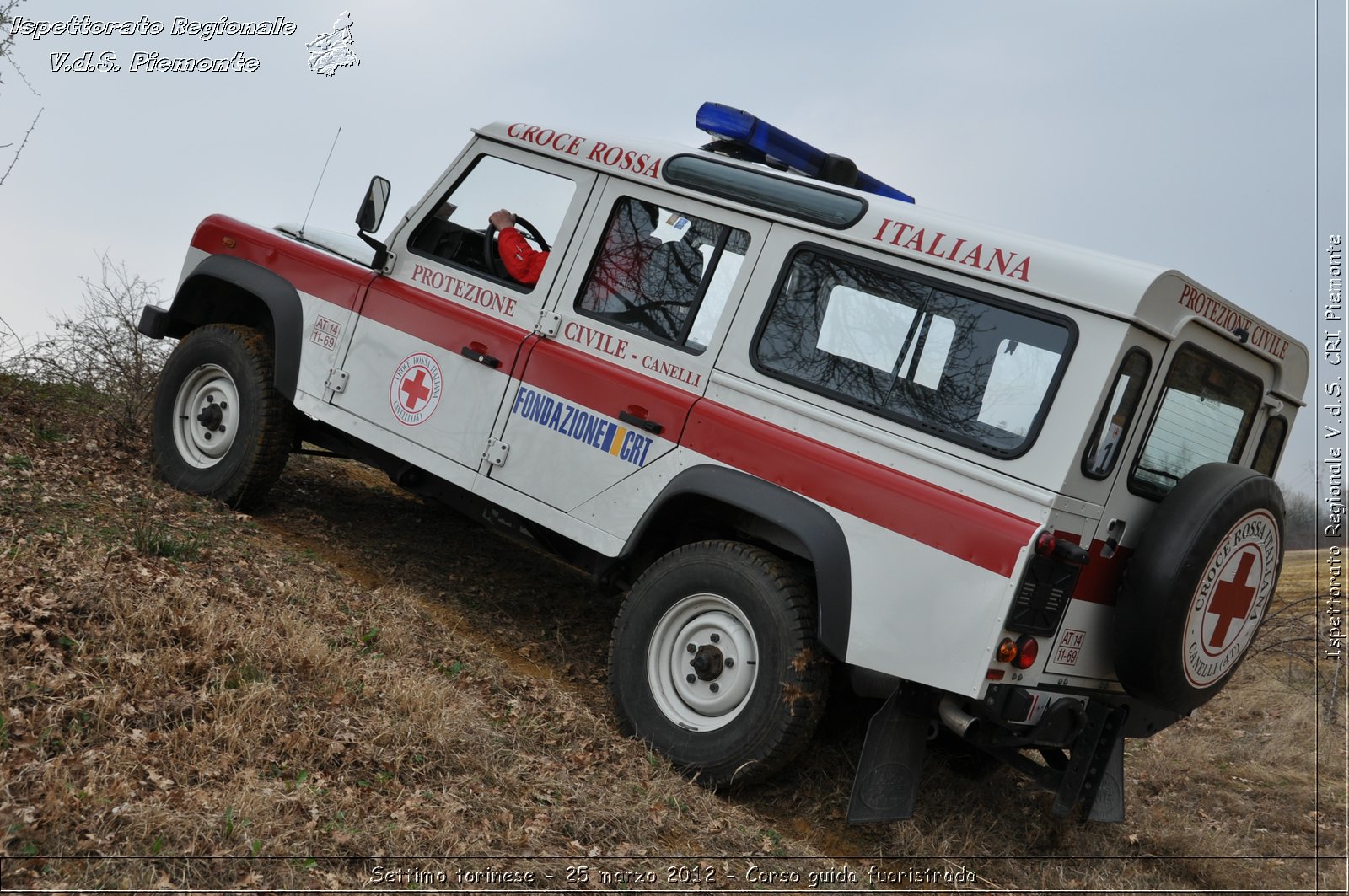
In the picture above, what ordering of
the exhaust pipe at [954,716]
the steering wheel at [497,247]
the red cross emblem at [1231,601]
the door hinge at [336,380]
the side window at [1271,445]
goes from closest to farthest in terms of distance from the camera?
the exhaust pipe at [954,716] → the red cross emblem at [1231,601] → the side window at [1271,445] → the steering wheel at [497,247] → the door hinge at [336,380]

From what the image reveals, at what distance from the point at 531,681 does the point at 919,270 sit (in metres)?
2.48

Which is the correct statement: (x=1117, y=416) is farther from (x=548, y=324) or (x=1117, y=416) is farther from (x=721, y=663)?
(x=548, y=324)

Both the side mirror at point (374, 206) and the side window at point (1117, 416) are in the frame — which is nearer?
the side window at point (1117, 416)

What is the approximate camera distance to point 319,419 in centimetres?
586

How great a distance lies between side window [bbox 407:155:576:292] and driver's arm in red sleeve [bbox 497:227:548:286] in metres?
0.04

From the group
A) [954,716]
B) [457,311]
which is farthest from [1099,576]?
[457,311]

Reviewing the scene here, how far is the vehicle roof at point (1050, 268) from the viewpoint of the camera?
151 inches

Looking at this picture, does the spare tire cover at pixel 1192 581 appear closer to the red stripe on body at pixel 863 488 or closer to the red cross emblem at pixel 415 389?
the red stripe on body at pixel 863 488

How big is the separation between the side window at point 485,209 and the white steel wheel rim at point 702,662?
1.79m

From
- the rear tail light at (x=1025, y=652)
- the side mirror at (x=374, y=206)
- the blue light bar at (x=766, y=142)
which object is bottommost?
the rear tail light at (x=1025, y=652)

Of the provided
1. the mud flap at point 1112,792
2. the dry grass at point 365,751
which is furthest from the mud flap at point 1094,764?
Answer: the dry grass at point 365,751

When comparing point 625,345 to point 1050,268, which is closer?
point 1050,268

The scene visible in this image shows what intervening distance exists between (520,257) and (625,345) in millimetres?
831

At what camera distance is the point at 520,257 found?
5.41 m
